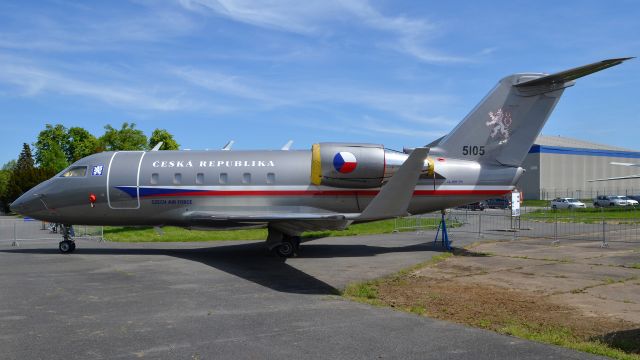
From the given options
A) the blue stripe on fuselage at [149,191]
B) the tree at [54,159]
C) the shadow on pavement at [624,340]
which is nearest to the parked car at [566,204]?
the blue stripe on fuselage at [149,191]

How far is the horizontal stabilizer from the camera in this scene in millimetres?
13819

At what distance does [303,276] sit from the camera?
12.9 metres

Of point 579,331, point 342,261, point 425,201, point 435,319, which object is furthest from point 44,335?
point 425,201

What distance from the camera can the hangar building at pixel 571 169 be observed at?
3024 inches

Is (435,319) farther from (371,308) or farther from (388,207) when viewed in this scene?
(388,207)

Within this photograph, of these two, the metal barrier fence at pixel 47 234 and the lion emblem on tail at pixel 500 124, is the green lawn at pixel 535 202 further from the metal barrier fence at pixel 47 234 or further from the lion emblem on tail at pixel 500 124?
the metal barrier fence at pixel 47 234

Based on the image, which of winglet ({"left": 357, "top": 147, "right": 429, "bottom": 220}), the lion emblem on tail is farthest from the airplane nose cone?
the lion emblem on tail

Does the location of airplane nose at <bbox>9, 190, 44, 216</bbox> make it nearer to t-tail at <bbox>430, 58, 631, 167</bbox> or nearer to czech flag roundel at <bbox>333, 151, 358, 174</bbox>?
czech flag roundel at <bbox>333, 151, 358, 174</bbox>

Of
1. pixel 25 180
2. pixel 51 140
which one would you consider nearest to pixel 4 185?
pixel 51 140

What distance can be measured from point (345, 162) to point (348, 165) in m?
0.14

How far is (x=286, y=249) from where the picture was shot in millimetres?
16891

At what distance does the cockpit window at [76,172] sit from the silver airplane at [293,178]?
0.04 metres

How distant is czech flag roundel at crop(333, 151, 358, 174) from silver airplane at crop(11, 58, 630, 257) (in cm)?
3

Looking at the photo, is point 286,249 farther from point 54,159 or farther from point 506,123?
point 54,159
